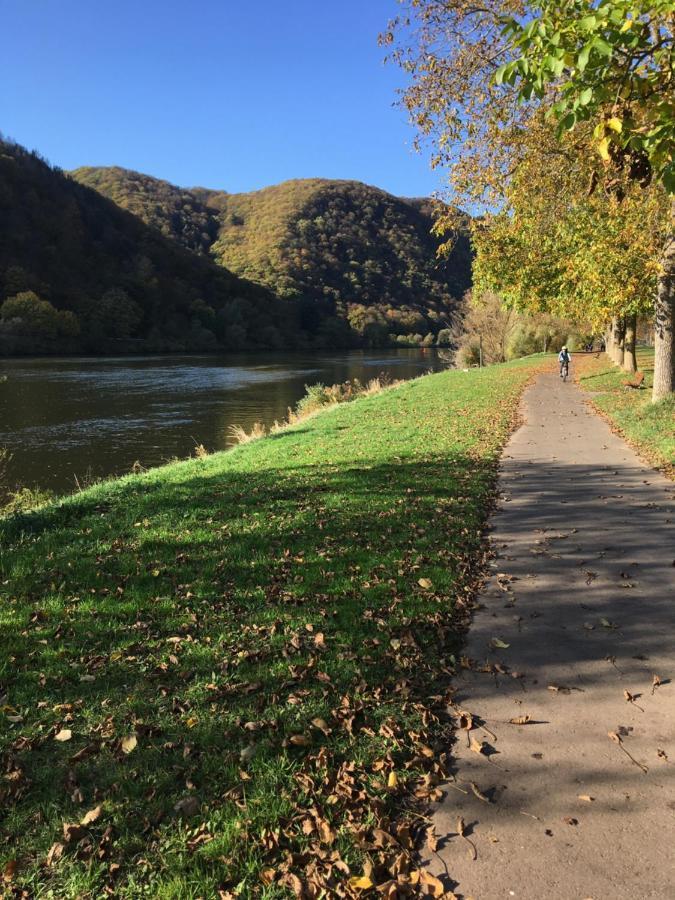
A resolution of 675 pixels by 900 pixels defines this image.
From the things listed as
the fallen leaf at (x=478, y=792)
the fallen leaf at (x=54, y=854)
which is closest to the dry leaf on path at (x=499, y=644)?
the fallen leaf at (x=478, y=792)

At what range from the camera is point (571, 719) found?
11.7 ft

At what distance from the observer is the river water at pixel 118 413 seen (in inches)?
776

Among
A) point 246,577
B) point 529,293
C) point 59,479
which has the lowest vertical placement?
point 59,479

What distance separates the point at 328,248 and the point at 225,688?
16024 cm

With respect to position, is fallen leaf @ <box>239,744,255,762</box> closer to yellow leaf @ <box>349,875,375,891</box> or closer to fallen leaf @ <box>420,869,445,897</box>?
yellow leaf @ <box>349,875,375,891</box>

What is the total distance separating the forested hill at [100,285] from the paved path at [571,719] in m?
75.1

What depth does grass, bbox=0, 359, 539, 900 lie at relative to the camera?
262 centimetres

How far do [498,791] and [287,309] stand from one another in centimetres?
11799

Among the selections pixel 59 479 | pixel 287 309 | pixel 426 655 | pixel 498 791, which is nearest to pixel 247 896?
pixel 498 791

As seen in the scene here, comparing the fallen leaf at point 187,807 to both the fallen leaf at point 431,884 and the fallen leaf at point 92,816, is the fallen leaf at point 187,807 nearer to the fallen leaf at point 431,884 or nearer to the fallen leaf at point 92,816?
the fallen leaf at point 92,816

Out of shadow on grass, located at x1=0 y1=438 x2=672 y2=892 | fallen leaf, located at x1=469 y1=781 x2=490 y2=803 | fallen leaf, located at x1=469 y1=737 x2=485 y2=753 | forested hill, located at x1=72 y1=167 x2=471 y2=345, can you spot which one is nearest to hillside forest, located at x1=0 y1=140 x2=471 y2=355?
forested hill, located at x1=72 y1=167 x2=471 y2=345

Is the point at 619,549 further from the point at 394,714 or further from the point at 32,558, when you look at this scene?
the point at 32,558

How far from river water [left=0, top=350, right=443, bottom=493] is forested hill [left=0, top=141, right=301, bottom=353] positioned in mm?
27669

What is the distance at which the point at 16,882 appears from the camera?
2.45 metres
